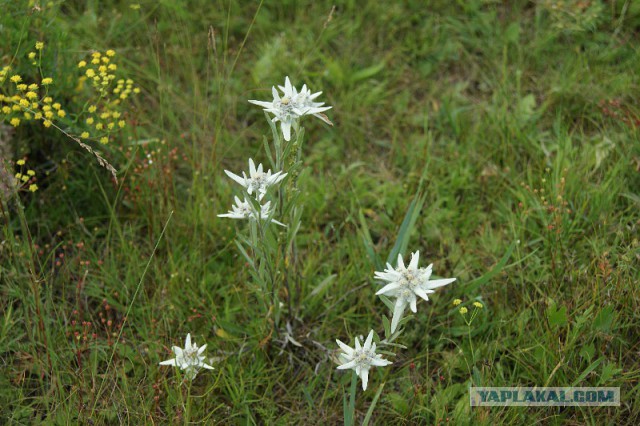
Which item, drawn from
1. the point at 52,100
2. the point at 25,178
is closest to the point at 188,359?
the point at 25,178

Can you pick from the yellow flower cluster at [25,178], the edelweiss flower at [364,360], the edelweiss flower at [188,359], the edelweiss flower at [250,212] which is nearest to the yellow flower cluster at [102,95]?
the yellow flower cluster at [25,178]

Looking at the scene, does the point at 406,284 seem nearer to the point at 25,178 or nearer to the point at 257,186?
the point at 257,186

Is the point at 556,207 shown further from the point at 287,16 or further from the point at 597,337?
the point at 287,16

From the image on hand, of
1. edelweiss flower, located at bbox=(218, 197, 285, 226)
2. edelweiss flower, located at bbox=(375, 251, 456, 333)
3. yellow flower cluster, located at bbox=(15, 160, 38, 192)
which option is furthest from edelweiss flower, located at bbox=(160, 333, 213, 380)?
yellow flower cluster, located at bbox=(15, 160, 38, 192)

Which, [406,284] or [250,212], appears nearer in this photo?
[406,284]

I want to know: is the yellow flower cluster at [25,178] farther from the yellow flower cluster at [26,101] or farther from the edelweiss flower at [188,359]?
the edelweiss flower at [188,359]

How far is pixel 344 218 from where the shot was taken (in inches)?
119

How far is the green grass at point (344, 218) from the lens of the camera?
234cm

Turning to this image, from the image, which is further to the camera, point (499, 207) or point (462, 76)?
point (462, 76)

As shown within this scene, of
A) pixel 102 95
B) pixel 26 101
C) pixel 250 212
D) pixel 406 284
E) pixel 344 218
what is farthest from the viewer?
pixel 344 218

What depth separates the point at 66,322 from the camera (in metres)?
2.46

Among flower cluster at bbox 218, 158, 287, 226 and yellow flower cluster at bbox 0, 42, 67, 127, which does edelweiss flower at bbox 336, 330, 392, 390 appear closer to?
flower cluster at bbox 218, 158, 287, 226

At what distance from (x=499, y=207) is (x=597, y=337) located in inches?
32.4

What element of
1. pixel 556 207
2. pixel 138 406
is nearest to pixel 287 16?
pixel 556 207
